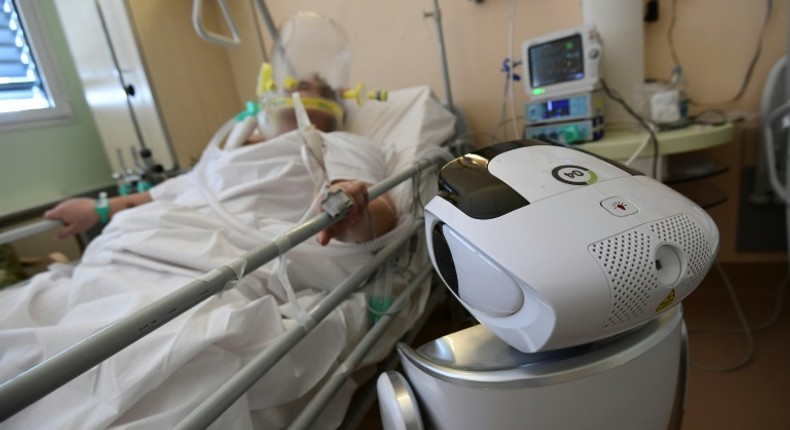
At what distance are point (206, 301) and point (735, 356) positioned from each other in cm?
129

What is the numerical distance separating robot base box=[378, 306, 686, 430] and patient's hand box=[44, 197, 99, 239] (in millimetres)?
1104

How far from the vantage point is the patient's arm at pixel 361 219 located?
0.67m

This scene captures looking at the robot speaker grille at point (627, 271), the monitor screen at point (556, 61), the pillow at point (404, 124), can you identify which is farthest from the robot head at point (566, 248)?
the monitor screen at point (556, 61)

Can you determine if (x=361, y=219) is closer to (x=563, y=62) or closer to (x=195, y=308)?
(x=195, y=308)

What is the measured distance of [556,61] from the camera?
106cm

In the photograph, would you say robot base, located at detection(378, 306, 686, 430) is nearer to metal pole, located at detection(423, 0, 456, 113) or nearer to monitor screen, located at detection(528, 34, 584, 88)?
monitor screen, located at detection(528, 34, 584, 88)

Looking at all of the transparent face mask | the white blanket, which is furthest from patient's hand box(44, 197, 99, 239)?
the transparent face mask

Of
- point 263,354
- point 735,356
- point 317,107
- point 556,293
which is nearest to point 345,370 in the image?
point 263,354

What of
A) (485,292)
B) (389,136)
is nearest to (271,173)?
(389,136)

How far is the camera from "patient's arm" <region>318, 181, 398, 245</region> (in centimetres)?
67

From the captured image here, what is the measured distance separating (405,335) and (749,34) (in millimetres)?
1315

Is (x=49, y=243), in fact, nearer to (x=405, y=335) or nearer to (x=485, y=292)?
(x=405, y=335)

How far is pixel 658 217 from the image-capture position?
0.37m

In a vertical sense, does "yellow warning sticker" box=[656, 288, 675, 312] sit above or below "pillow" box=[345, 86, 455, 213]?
below
